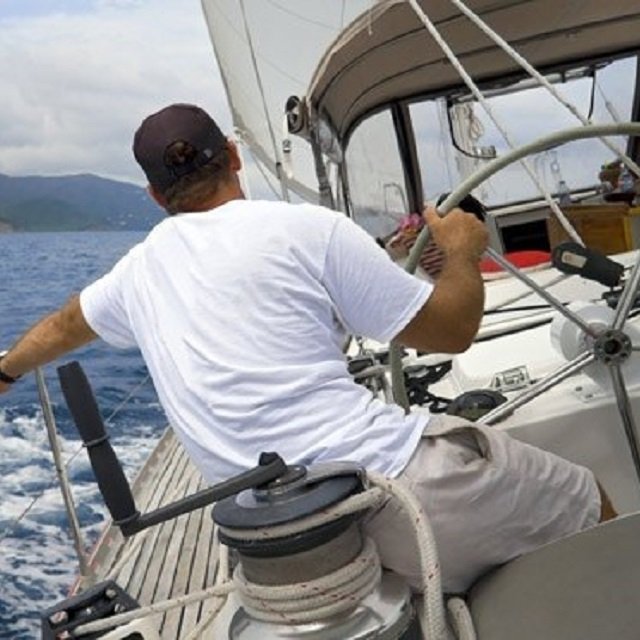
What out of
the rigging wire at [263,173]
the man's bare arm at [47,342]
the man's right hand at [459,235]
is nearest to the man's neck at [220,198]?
the man's right hand at [459,235]

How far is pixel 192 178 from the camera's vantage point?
142 centimetres

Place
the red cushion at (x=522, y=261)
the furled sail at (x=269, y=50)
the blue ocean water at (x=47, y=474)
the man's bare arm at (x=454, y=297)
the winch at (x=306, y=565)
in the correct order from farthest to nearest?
the furled sail at (x=269, y=50) < the blue ocean water at (x=47, y=474) < the red cushion at (x=522, y=261) < the man's bare arm at (x=454, y=297) < the winch at (x=306, y=565)

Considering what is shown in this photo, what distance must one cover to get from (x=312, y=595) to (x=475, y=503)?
1.03 feet

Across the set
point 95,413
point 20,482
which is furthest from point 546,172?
point 20,482

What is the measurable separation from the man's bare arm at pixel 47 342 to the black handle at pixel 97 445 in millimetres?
557

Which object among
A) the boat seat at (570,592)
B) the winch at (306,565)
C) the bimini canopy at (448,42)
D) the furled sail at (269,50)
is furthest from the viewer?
the furled sail at (269,50)

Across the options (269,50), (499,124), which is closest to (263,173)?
(269,50)

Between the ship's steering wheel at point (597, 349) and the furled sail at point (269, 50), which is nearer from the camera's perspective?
the ship's steering wheel at point (597, 349)

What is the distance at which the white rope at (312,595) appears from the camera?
109 cm

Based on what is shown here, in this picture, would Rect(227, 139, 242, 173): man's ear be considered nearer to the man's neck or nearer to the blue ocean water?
the man's neck

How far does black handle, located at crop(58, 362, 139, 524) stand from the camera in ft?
3.83

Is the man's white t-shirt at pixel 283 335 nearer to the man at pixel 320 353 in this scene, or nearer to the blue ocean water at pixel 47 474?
the man at pixel 320 353

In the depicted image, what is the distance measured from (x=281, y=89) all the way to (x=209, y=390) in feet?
24.1

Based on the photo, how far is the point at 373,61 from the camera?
394cm
